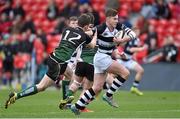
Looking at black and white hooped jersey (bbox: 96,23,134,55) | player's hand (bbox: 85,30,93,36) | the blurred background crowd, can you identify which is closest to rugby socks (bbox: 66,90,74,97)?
black and white hooped jersey (bbox: 96,23,134,55)

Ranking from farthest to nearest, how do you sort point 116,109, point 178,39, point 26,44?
point 26,44, point 178,39, point 116,109

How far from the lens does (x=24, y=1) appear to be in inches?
1446

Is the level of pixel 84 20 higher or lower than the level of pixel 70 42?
higher

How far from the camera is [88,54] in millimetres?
19578

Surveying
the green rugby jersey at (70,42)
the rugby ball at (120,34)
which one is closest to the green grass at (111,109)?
the green rugby jersey at (70,42)

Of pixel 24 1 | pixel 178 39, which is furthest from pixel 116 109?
pixel 24 1

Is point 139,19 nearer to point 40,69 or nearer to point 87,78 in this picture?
point 40,69

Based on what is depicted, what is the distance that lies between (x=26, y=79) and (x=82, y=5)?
400 centimetres

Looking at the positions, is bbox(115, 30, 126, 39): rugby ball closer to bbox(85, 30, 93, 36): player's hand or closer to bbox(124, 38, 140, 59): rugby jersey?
bbox(85, 30, 93, 36): player's hand

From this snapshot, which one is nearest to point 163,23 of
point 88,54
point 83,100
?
point 88,54

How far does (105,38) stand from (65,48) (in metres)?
1.04

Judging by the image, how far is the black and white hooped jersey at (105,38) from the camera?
17703 mm

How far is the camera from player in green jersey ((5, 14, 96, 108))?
1719cm

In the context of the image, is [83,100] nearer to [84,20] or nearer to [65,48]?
[65,48]
